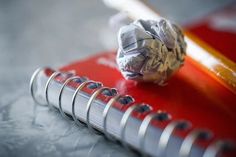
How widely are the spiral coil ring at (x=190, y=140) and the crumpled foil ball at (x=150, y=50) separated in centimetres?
14

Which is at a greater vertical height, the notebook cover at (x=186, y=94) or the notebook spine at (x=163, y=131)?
the notebook cover at (x=186, y=94)

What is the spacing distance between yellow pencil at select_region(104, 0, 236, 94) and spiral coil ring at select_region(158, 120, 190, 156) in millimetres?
138

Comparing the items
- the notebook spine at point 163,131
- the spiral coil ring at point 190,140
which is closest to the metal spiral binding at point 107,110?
the notebook spine at point 163,131

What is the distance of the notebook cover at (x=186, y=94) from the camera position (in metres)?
0.54

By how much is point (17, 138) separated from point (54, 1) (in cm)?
55

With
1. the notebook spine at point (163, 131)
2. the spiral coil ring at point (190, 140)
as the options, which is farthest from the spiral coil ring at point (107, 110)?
the spiral coil ring at point (190, 140)

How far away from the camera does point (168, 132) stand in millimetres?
489

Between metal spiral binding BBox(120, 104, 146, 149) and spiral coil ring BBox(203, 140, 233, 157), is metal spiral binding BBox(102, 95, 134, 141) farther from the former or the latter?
spiral coil ring BBox(203, 140, 233, 157)

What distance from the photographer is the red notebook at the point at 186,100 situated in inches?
18.8

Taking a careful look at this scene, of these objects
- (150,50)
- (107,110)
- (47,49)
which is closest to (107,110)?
(107,110)

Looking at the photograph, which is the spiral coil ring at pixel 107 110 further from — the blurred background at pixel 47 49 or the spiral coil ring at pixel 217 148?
the spiral coil ring at pixel 217 148

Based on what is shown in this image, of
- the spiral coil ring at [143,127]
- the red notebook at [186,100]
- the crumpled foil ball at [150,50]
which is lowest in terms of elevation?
the spiral coil ring at [143,127]

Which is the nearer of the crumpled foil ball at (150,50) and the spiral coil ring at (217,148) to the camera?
the spiral coil ring at (217,148)

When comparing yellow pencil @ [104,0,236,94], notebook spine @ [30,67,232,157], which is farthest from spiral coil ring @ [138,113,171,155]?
yellow pencil @ [104,0,236,94]
